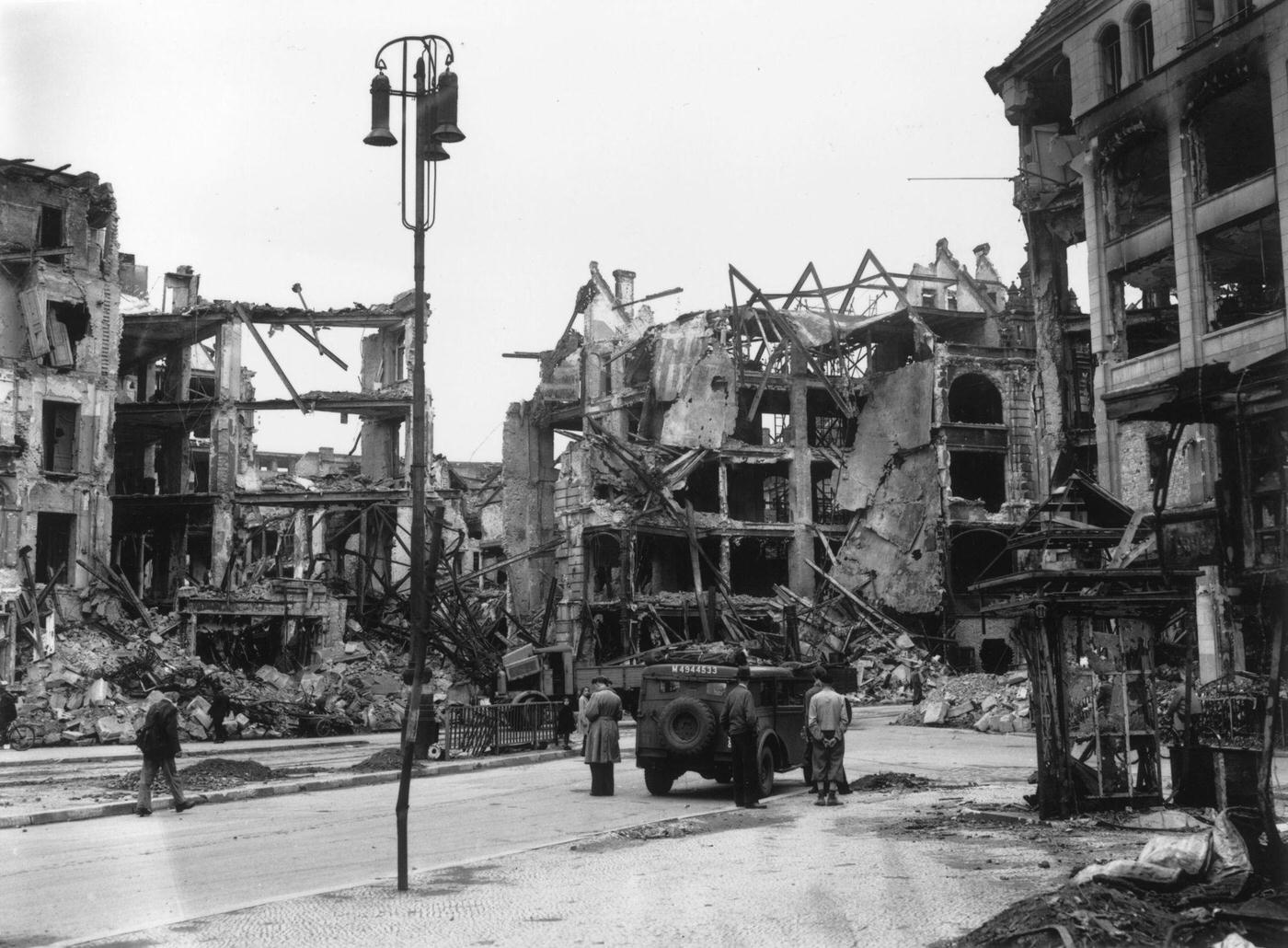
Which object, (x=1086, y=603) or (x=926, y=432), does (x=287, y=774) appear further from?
(x=926, y=432)

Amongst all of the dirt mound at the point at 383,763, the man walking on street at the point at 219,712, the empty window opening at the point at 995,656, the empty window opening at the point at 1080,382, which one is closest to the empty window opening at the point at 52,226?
the man walking on street at the point at 219,712

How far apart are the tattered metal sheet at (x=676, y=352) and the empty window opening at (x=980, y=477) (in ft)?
34.7

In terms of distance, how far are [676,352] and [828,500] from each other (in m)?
9.37

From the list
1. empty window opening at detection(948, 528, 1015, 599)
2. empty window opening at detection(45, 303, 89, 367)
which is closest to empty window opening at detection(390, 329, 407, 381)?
empty window opening at detection(45, 303, 89, 367)

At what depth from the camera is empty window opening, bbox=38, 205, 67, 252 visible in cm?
4509

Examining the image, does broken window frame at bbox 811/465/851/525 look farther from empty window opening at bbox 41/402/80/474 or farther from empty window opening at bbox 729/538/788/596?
empty window opening at bbox 41/402/80/474

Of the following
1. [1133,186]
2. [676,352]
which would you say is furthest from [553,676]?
[1133,186]

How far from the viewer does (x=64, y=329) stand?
147 feet

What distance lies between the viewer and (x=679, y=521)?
4609 centimetres

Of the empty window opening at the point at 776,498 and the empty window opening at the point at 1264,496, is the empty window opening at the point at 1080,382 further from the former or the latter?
the empty window opening at the point at 1264,496

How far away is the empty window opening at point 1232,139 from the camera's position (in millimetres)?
29109

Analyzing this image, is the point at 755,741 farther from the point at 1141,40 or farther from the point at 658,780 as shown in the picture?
the point at 1141,40

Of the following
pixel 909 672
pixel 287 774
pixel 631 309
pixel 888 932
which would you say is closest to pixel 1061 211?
pixel 909 672

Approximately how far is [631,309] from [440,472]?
36.3 ft
